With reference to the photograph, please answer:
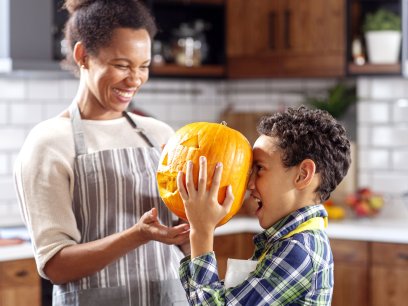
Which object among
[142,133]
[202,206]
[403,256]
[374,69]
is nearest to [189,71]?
[374,69]

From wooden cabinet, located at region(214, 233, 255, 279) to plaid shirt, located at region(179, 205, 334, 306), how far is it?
8.11 ft

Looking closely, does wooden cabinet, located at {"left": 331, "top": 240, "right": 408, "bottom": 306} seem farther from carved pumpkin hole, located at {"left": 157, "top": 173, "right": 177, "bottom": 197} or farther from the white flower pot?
carved pumpkin hole, located at {"left": 157, "top": 173, "right": 177, "bottom": 197}

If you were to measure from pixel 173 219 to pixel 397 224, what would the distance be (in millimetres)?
2291

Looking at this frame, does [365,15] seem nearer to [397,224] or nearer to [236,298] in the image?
[397,224]

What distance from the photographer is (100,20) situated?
6.48 ft

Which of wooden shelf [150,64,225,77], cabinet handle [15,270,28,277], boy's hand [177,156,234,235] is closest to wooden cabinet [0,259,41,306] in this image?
cabinet handle [15,270,28,277]

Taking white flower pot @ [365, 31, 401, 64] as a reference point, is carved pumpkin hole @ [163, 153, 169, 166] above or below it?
below

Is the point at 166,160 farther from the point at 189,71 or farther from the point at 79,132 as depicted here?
the point at 189,71

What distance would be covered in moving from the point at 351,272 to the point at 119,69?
2336 millimetres

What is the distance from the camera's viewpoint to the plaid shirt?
5.12 ft

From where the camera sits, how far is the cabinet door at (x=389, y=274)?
3.81 metres

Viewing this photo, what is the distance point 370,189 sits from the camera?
4367mm

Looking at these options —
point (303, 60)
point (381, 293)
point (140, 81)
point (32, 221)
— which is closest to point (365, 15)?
point (303, 60)

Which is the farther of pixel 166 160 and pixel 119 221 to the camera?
pixel 119 221
